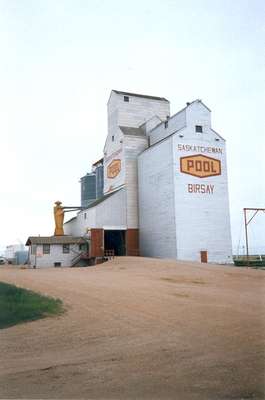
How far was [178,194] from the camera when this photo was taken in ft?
116

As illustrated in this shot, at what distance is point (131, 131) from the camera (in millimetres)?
44812

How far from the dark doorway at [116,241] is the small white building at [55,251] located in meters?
3.99

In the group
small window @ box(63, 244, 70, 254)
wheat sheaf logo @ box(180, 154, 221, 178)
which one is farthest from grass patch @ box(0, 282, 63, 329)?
small window @ box(63, 244, 70, 254)

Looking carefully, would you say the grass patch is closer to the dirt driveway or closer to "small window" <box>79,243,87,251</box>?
the dirt driveway

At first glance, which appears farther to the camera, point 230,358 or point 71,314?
point 71,314

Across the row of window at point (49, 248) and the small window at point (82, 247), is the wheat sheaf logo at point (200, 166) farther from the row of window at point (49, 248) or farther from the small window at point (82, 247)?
the row of window at point (49, 248)

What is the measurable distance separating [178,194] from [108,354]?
27962 millimetres

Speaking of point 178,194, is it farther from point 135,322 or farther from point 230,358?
point 230,358

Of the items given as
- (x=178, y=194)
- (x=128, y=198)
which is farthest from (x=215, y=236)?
(x=128, y=198)

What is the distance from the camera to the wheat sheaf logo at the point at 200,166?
36250 millimetres

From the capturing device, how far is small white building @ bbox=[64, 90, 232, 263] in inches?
1399

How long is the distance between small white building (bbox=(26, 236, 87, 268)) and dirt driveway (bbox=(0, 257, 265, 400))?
26.3 metres

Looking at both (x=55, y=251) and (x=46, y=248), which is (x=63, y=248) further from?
(x=46, y=248)

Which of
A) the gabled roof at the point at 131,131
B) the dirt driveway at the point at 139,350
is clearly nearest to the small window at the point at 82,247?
the gabled roof at the point at 131,131
